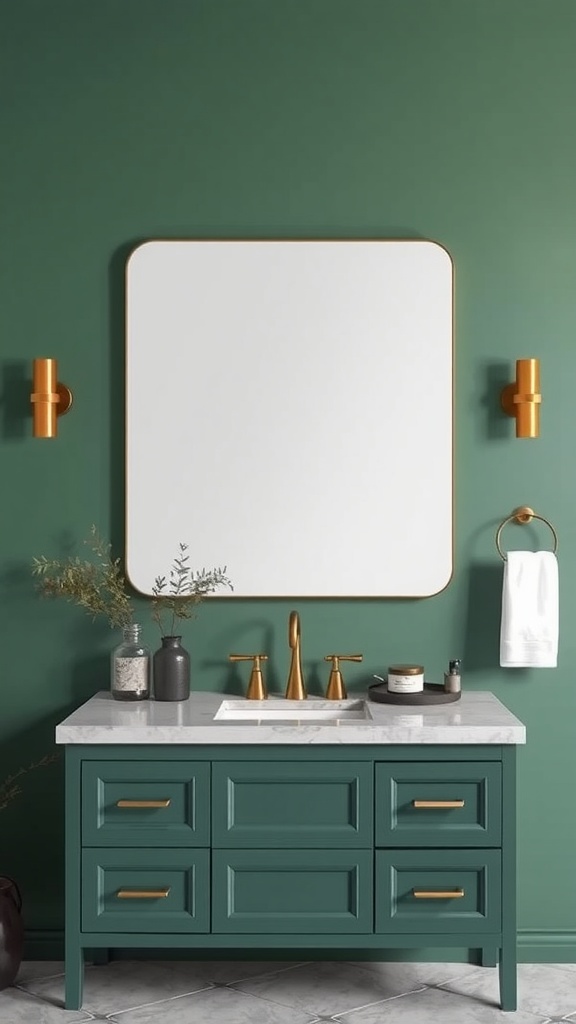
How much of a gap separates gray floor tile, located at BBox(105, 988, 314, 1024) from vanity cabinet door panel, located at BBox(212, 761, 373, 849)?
1.38 feet

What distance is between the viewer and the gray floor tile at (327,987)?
2.82 meters

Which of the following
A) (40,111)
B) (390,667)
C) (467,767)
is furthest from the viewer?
(40,111)

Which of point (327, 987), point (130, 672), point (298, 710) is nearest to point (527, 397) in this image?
point (298, 710)

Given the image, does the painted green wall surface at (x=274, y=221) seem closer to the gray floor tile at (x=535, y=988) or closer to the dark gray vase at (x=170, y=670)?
the dark gray vase at (x=170, y=670)

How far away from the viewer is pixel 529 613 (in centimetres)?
306

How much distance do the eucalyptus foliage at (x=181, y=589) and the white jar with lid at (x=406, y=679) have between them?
511mm

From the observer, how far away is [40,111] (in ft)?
10.5

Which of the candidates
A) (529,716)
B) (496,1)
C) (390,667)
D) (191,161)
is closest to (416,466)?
(390,667)

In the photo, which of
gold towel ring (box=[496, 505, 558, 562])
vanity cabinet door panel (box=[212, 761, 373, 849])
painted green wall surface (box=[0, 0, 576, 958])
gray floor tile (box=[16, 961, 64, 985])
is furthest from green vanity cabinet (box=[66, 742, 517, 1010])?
gold towel ring (box=[496, 505, 558, 562])

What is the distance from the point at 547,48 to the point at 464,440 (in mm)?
1109

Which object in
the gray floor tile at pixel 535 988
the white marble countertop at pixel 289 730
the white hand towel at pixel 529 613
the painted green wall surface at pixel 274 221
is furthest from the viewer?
the painted green wall surface at pixel 274 221

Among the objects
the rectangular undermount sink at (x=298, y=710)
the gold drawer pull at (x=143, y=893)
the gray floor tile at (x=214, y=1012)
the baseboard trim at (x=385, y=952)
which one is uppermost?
the rectangular undermount sink at (x=298, y=710)

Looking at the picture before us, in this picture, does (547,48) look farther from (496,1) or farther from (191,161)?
(191,161)

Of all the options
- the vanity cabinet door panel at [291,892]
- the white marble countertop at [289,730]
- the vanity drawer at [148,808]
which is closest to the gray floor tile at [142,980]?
the vanity cabinet door panel at [291,892]
